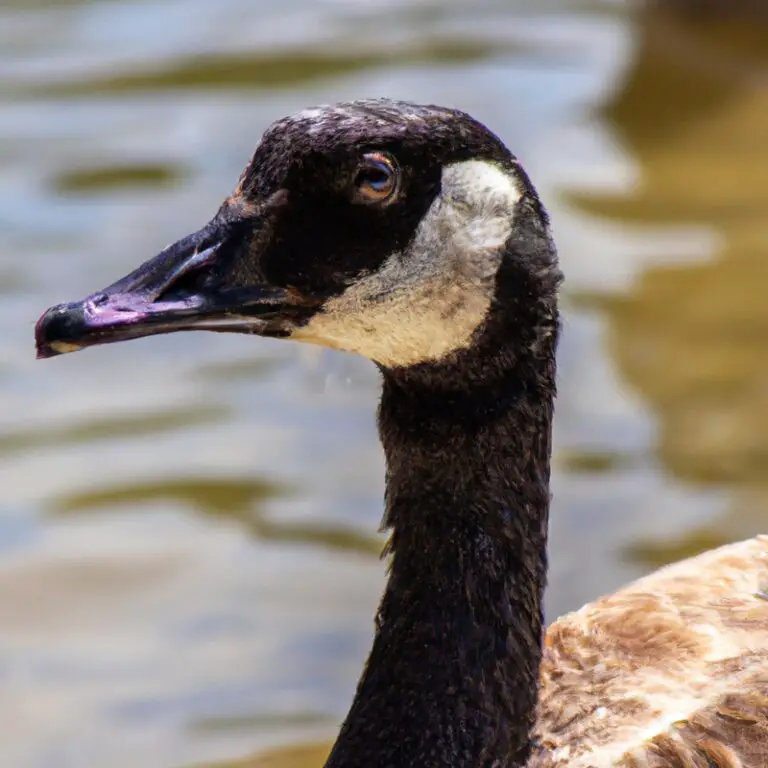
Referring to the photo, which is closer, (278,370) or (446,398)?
(446,398)

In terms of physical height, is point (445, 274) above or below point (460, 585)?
above

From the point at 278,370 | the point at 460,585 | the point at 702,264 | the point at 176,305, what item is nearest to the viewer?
the point at 176,305

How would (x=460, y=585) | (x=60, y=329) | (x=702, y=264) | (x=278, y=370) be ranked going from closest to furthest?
(x=60, y=329)
(x=460, y=585)
(x=278, y=370)
(x=702, y=264)

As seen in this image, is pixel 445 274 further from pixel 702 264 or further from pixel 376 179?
pixel 702 264

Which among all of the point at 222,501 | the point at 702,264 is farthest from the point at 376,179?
the point at 702,264

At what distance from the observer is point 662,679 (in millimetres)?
3840

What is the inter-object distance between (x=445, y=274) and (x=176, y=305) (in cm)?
55

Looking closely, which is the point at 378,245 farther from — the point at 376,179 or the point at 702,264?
the point at 702,264

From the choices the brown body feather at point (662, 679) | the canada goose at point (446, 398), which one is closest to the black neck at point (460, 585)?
the canada goose at point (446, 398)

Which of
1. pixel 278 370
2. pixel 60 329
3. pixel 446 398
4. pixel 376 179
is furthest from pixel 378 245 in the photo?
pixel 278 370

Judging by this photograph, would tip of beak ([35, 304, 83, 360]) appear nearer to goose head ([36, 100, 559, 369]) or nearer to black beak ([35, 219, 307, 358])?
black beak ([35, 219, 307, 358])

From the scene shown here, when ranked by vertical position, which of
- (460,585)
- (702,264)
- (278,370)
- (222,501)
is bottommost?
(460,585)

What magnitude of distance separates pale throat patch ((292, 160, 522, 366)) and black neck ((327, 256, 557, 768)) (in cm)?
18

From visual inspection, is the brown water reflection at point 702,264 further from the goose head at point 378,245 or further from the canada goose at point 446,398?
the goose head at point 378,245
